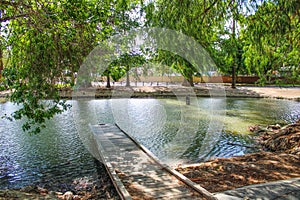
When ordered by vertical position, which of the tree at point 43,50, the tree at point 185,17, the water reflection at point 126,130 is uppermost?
the tree at point 185,17

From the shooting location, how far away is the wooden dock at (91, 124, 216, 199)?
395 centimetres

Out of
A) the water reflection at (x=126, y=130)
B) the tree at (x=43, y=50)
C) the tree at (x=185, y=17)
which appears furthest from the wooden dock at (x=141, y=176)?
the tree at (x=185, y=17)

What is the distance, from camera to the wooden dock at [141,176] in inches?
155

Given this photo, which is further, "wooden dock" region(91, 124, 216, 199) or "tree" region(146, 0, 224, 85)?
"tree" region(146, 0, 224, 85)

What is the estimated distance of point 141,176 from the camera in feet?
15.7

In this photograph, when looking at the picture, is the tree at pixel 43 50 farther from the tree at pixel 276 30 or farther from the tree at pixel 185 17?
the tree at pixel 276 30

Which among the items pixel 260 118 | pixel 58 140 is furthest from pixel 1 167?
pixel 260 118

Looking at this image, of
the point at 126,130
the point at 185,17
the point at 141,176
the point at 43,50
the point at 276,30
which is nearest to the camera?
the point at 43,50

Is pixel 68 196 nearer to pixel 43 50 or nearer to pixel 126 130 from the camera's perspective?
pixel 43 50

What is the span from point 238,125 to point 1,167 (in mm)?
8496

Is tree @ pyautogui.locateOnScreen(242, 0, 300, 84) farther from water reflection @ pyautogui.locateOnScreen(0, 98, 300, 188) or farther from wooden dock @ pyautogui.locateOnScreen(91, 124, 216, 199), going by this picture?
wooden dock @ pyautogui.locateOnScreen(91, 124, 216, 199)

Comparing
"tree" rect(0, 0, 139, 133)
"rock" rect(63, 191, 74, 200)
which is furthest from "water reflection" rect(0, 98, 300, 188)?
"tree" rect(0, 0, 139, 133)

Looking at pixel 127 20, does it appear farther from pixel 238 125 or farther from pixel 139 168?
pixel 238 125

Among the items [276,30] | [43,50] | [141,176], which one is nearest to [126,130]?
[141,176]
